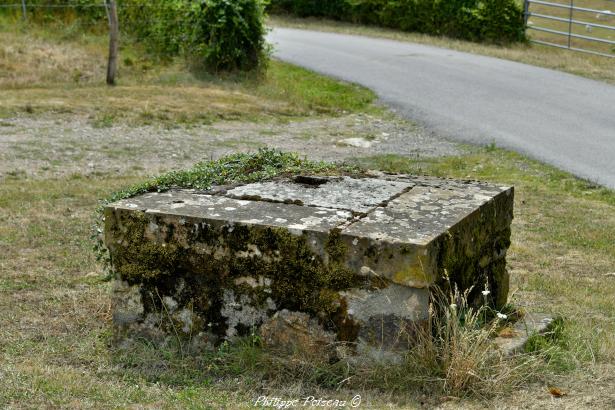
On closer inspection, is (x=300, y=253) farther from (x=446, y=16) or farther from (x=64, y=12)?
(x=446, y=16)

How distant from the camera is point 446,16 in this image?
24.2 metres

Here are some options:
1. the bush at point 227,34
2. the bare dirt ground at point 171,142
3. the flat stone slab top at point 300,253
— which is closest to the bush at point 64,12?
the bush at point 227,34

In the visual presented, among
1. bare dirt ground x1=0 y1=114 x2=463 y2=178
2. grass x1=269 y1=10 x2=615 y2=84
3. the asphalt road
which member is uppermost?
grass x1=269 y1=10 x2=615 y2=84

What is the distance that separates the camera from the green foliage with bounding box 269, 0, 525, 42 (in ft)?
77.0

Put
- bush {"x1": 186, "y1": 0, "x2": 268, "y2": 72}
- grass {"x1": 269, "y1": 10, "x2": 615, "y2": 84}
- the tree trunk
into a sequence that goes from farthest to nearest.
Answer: grass {"x1": 269, "y1": 10, "x2": 615, "y2": 84}
bush {"x1": 186, "y1": 0, "x2": 268, "y2": 72}
the tree trunk

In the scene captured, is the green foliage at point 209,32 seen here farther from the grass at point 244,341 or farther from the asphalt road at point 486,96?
the grass at point 244,341

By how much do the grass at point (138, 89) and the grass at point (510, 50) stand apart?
15.9ft

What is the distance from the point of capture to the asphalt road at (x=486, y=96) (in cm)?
1303

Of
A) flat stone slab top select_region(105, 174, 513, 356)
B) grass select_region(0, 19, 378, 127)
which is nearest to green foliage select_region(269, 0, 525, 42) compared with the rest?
grass select_region(0, 19, 378, 127)

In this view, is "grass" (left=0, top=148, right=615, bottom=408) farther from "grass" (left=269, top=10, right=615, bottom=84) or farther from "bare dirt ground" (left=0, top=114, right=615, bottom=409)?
"grass" (left=269, top=10, right=615, bottom=84)

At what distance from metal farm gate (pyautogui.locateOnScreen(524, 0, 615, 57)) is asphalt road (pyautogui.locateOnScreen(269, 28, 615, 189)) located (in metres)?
2.79

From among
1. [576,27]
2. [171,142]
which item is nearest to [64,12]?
[171,142]

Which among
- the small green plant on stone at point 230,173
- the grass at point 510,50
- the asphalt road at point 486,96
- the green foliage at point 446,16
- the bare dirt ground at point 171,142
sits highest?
the green foliage at point 446,16

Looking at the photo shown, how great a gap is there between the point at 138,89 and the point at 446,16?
419 inches
